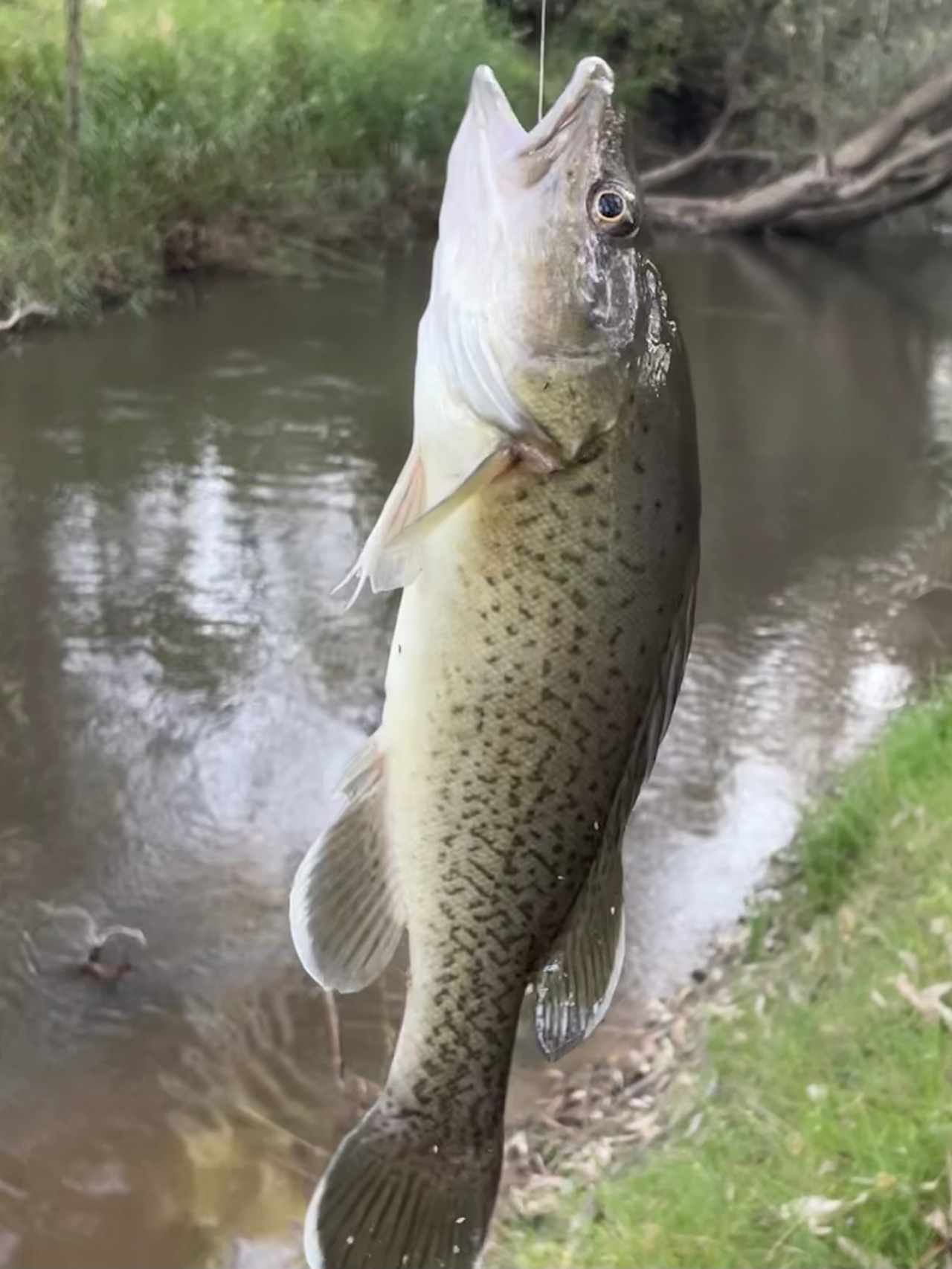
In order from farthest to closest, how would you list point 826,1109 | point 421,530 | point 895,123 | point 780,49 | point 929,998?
point 780,49
point 895,123
point 929,998
point 826,1109
point 421,530

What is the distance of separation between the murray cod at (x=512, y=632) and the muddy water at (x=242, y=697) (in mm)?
2246

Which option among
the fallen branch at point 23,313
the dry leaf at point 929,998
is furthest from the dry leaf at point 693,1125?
the fallen branch at point 23,313

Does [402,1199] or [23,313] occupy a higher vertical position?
[23,313]

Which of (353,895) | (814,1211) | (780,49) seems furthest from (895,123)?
(353,895)

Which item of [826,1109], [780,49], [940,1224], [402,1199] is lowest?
[826,1109]

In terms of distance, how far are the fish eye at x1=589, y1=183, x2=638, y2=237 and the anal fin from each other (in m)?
0.58

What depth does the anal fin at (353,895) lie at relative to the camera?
1402mm

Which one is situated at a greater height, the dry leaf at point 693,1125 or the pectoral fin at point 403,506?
the pectoral fin at point 403,506

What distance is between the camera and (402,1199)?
1.42 m

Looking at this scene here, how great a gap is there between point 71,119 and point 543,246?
10694 millimetres

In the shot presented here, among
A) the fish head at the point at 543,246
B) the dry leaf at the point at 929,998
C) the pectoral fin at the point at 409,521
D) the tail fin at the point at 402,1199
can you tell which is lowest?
the dry leaf at the point at 929,998

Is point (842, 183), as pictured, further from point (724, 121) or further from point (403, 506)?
point (403, 506)

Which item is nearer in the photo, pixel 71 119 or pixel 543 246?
pixel 543 246

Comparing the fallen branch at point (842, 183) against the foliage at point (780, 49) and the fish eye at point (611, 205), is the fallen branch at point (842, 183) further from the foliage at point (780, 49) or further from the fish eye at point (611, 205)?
the fish eye at point (611, 205)
